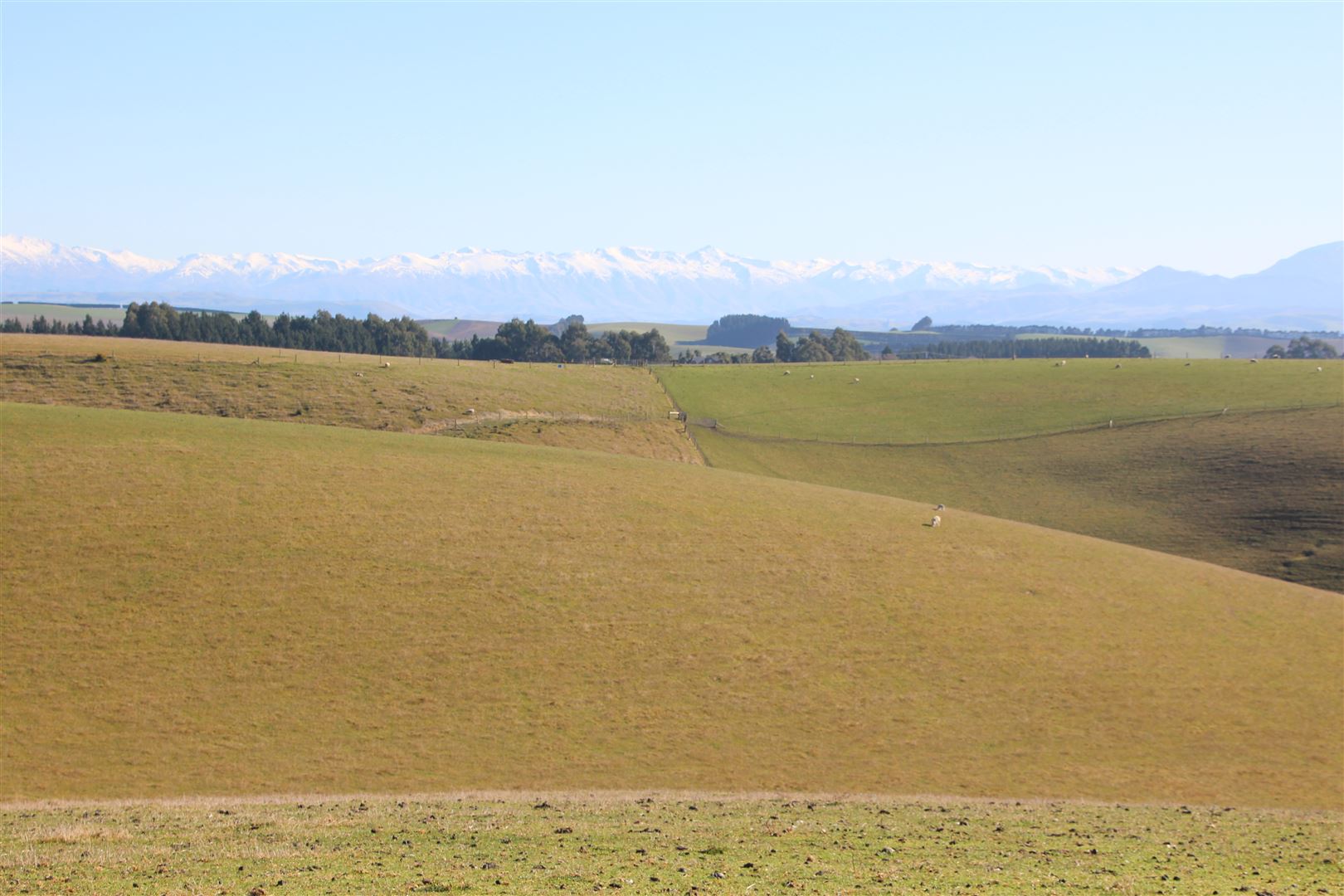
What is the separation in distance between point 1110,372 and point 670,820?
103 m

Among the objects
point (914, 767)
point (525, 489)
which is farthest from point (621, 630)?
point (525, 489)

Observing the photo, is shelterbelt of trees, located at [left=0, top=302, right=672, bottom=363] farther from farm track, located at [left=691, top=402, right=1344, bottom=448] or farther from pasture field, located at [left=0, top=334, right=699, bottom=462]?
farm track, located at [left=691, top=402, right=1344, bottom=448]

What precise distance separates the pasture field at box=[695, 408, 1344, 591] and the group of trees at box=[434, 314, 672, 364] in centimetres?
7421

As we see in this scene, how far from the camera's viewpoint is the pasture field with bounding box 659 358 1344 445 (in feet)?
307

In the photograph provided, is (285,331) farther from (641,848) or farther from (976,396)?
(641,848)

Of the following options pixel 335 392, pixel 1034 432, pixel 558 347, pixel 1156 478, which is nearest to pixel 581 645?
pixel 335 392

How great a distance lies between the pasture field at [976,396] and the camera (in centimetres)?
9369

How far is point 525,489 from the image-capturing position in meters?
51.0

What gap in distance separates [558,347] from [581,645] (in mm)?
130790

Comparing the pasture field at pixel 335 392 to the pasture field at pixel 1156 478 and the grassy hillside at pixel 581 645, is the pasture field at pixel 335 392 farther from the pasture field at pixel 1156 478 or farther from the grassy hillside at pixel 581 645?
the grassy hillside at pixel 581 645

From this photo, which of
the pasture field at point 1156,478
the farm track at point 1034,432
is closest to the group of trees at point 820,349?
the farm track at point 1034,432

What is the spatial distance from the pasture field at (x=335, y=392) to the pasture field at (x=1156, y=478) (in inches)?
367

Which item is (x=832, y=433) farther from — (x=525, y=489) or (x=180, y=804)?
(x=180, y=804)

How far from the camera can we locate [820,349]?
17575 centimetres
